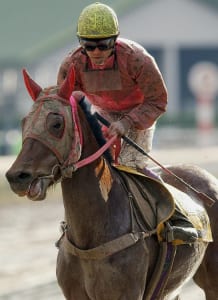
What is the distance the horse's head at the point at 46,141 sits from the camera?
18.5 feet

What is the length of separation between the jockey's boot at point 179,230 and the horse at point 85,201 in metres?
0.06

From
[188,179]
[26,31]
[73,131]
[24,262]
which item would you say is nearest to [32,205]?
[24,262]

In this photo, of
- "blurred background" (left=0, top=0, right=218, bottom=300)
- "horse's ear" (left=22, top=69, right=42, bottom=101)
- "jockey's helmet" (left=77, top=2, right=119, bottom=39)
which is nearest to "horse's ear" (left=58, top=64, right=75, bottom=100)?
"horse's ear" (left=22, top=69, right=42, bottom=101)

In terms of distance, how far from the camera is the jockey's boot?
655 cm

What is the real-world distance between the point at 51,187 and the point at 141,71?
0.99m

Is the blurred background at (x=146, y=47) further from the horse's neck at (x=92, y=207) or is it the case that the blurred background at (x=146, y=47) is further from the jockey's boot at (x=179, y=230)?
the horse's neck at (x=92, y=207)

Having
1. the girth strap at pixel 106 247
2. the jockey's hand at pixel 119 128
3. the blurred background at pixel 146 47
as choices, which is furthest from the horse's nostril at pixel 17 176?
the blurred background at pixel 146 47

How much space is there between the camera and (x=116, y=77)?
645 centimetres

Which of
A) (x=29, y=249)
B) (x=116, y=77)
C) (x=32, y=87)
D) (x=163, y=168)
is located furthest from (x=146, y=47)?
(x=32, y=87)

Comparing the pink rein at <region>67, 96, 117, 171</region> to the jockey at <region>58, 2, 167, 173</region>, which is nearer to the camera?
the pink rein at <region>67, 96, 117, 171</region>

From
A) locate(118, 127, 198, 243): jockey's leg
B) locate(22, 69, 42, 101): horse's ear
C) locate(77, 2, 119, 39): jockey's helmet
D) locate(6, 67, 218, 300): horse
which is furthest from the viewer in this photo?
locate(118, 127, 198, 243): jockey's leg

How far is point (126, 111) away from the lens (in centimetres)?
668

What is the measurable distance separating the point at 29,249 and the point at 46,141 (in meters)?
9.34

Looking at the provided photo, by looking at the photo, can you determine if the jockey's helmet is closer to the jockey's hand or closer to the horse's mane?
the horse's mane
